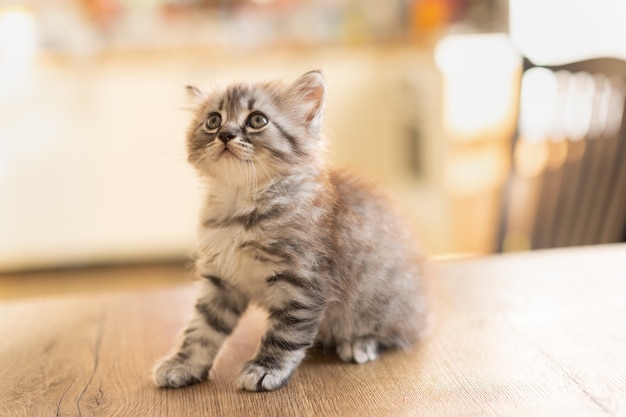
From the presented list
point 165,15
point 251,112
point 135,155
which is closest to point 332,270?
point 251,112

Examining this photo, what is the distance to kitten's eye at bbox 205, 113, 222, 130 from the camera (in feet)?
3.98

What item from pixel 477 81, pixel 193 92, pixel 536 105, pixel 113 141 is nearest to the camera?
pixel 193 92

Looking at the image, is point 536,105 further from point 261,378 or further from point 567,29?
point 261,378

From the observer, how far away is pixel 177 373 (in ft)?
3.68

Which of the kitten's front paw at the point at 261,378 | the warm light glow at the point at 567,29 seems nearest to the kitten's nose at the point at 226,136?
the kitten's front paw at the point at 261,378

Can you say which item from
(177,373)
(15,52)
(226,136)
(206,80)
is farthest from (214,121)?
(15,52)

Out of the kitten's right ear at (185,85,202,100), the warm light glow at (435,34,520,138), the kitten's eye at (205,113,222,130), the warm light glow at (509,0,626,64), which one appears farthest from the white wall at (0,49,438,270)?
the kitten's eye at (205,113,222,130)

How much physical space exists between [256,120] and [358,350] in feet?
1.41

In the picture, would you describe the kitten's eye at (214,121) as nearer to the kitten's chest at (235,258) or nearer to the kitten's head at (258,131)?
the kitten's head at (258,131)

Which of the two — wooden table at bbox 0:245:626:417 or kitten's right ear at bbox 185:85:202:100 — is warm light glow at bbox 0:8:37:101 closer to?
wooden table at bbox 0:245:626:417

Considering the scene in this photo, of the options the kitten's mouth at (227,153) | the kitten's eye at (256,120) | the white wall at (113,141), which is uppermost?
the kitten's eye at (256,120)

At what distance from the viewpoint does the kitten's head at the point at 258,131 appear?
1174 mm

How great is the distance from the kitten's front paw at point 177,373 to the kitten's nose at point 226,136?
0.37 metres

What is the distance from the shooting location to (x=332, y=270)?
1182 mm
